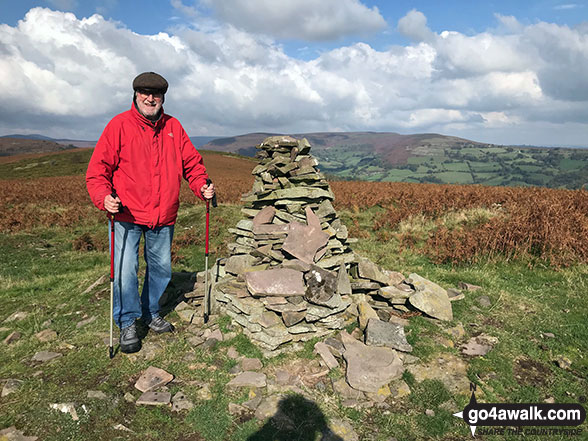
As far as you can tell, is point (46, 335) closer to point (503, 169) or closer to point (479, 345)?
point (479, 345)

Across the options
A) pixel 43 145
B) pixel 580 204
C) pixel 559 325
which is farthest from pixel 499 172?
pixel 43 145

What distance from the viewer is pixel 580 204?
11.6m

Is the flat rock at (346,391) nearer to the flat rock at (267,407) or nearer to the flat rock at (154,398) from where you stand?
the flat rock at (267,407)

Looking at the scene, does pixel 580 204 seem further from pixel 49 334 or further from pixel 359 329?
pixel 49 334

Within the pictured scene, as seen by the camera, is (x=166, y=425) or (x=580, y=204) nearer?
(x=166, y=425)

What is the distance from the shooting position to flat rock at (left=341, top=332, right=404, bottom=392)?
4453 millimetres

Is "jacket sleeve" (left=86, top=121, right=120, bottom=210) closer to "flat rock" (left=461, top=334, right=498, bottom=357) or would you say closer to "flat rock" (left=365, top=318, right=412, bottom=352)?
"flat rock" (left=365, top=318, right=412, bottom=352)

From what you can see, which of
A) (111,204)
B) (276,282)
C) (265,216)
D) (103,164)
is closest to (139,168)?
(103,164)

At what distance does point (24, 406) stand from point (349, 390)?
3.99 meters

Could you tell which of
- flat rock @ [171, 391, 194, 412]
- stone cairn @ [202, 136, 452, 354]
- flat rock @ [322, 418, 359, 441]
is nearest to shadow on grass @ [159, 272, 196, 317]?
stone cairn @ [202, 136, 452, 354]

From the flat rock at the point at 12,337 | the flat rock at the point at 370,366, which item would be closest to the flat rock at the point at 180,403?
Answer: the flat rock at the point at 370,366

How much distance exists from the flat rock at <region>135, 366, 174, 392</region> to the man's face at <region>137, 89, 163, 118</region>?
3697 mm

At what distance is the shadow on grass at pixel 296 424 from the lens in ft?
11.9

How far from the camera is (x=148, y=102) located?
4.72 metres
